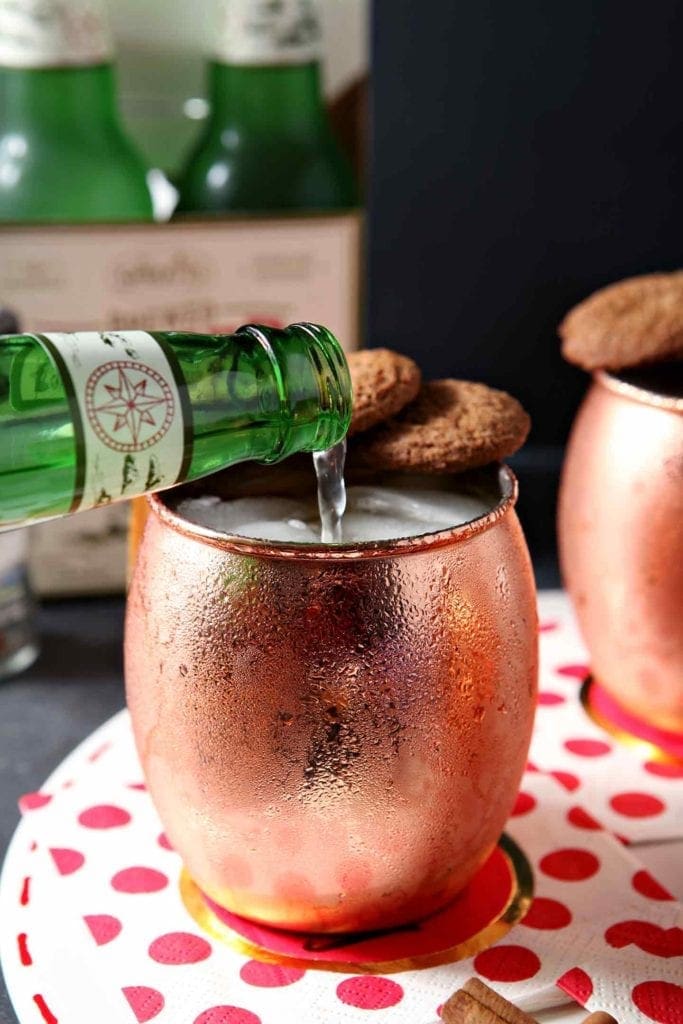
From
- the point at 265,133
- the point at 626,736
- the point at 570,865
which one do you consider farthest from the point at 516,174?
the point at 570,865

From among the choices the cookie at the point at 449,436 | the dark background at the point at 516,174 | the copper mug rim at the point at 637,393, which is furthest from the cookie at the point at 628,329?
the dark background at the point at 516,174

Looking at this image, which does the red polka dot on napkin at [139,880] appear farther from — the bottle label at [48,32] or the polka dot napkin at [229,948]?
the bottle label at [48,32]

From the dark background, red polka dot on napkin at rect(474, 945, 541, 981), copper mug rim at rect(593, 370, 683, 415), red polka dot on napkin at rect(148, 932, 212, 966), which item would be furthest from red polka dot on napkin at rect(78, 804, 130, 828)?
the dark background

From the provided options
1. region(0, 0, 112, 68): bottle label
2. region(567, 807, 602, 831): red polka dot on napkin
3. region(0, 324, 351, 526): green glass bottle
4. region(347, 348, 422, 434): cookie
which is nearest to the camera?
region(0, 324, 351, 526): green glass bottle

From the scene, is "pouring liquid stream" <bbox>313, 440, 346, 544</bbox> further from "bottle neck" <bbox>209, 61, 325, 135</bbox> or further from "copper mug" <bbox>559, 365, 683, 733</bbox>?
"bottle neck" <bbox>209, 61, 325, 135</bbox>

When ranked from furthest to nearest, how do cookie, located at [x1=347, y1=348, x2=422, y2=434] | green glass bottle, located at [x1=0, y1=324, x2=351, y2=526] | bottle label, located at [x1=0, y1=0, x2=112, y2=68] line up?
1. bottle label, located at [x1=0, y1=0, x2=112, y2=68]
2. cookie, located at [x1=347, y1=348, x2=422, y2=434]
3. green glass bottle, located at [x1=0, y1=324, x2=351, y2=526]

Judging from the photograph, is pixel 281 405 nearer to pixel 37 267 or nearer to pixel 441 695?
pixel 441 695

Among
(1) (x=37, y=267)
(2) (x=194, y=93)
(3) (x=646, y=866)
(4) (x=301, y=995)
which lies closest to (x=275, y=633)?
(4) (x=301, y=995)

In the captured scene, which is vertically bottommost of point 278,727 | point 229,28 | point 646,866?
point 646,866
